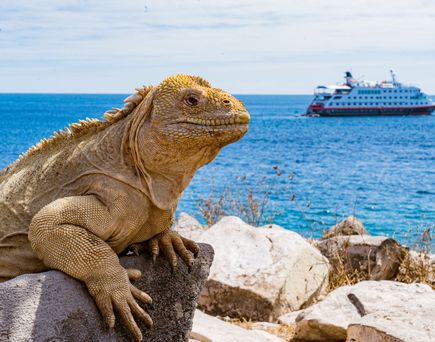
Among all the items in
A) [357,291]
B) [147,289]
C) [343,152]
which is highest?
[147,289]

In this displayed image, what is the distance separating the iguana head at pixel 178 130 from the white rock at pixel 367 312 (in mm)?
2282

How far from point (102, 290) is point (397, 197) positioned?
27.0 metres

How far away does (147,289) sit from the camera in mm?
4973

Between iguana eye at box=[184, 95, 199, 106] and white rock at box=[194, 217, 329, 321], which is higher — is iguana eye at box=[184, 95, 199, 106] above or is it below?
above

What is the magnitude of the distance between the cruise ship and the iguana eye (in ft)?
272

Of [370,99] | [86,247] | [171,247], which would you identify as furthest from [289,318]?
[370,99]

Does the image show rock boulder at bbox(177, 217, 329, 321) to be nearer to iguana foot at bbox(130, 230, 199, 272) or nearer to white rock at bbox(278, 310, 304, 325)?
white rock at bbox(278, 310, 304, 325)

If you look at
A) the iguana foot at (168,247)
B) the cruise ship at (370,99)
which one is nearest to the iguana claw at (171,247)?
the iguana foot at (168,247)

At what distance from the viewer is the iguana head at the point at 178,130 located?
14.6 feet

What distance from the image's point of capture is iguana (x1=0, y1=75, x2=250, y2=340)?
4465mm

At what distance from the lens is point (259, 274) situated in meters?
8.23

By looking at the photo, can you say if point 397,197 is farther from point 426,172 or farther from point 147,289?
point 147,289

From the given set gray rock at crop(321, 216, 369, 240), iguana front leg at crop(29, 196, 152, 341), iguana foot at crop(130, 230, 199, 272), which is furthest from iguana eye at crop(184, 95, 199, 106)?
gray rock at crop(321, 216, 369, 240)

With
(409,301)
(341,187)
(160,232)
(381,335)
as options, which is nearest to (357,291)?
(409,301)
